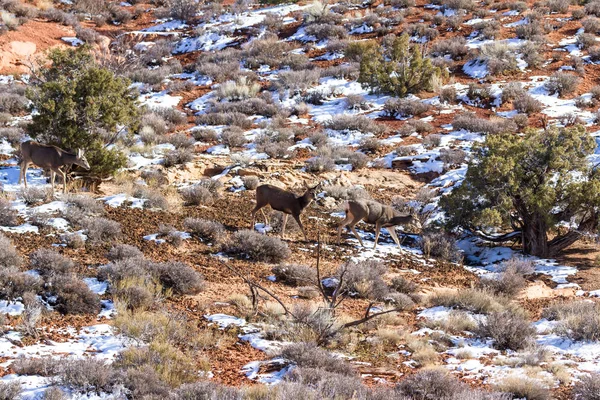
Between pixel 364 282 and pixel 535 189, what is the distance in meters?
5.59

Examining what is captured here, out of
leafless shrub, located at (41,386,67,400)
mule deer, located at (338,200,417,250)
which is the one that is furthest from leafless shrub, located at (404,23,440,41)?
leafless shrub, located at (41,386,67,400)

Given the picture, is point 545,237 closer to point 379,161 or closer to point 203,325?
point 379,161

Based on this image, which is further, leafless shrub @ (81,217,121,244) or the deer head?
the deer head

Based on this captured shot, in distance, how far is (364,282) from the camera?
11219 mm

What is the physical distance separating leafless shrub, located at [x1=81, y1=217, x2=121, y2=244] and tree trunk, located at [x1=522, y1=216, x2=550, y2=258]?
9203 millimetres

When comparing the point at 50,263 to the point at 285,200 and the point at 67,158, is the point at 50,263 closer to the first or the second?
the point at 67,158

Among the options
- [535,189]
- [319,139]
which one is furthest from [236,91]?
[535,189]

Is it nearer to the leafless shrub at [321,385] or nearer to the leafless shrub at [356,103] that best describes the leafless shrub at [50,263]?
the leafless shrub at [321,385]

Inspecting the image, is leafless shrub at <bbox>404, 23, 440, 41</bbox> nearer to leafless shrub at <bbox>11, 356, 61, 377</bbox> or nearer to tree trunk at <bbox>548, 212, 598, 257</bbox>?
tree trunk at <bbox>548, 212, 598, 257</bbox>

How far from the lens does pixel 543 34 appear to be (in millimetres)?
30984

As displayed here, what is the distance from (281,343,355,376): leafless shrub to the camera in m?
7.38

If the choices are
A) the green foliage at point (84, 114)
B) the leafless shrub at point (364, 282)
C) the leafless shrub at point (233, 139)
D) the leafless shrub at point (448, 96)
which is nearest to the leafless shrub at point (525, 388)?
the leafless shrub at point (364, 282)

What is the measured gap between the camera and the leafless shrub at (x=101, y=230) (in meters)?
11.9

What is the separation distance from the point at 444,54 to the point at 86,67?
1915 centimetres
